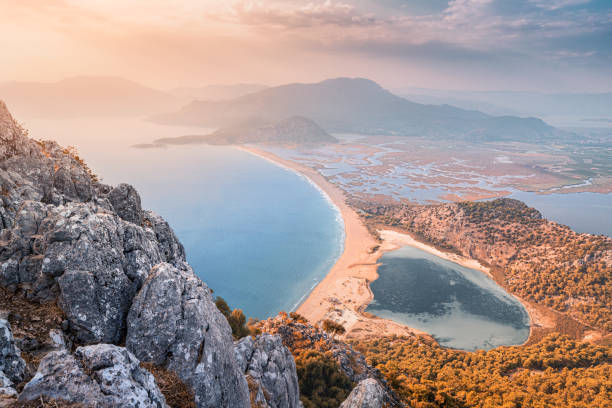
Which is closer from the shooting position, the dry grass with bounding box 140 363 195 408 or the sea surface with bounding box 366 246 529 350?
the dry grass with bounding box 140 363 195 408

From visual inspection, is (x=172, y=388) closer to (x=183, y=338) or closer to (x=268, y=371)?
(x=183, y=338)

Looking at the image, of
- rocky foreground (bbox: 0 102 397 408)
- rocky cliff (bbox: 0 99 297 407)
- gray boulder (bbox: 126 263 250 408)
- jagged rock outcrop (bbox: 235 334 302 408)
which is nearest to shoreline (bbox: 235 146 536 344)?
jagged rock outcrop (bbox: 235 334 302 408)

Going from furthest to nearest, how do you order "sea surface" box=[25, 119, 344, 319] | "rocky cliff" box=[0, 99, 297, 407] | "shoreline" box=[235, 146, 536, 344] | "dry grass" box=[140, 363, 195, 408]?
"sea surface" box=[25, 119, 344, 319]
"shoreline" box=[235, 146, 536, 344]
"rocky cliff" box=[0, 99, 297, 407]
"dry grass" box=[140, 363, 195, 408]

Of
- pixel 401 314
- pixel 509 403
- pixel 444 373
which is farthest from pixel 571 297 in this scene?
pixel 509 403

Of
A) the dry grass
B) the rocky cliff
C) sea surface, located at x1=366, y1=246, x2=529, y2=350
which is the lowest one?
sea surface, located at x1=366, y1=246, x2=529, y2=350

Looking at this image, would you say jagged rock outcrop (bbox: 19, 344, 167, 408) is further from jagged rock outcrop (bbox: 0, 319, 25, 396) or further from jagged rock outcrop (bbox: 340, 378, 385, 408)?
jagged rock outcrop (bbox: 340, 378, 385, 408)

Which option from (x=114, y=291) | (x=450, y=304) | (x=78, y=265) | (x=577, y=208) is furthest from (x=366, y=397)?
(x=577, y=208)

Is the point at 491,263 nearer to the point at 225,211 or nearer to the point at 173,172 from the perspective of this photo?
the point at 225,211

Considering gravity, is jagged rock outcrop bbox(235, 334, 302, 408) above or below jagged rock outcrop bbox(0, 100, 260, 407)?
below
